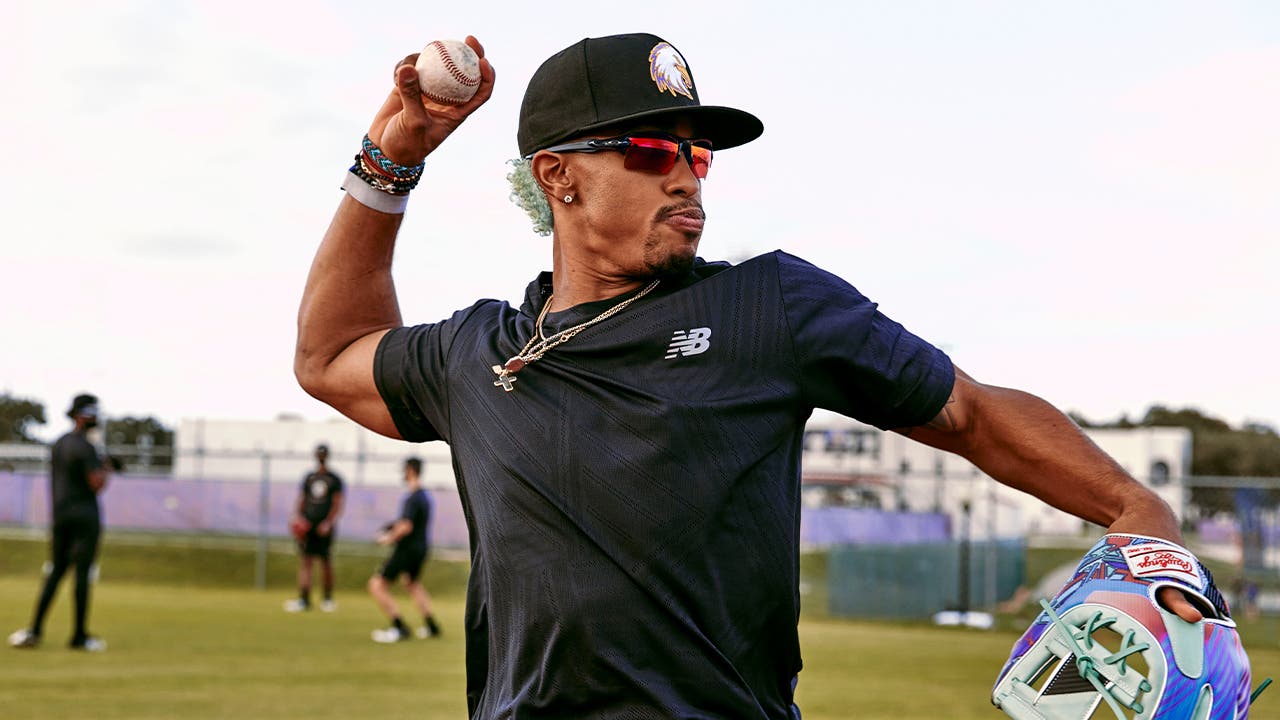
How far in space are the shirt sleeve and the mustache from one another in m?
0.24

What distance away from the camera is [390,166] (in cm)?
338

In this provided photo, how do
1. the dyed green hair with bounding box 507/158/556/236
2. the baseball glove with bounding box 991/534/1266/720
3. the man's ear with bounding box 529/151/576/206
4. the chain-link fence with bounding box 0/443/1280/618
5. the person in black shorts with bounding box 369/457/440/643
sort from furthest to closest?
the chain-link fence with bounding box 0/443/1280/618 < the person in black shorts with bounding box 369/457/440/643 < the dyed green hair with bounding box 507/158/556/236 < the man's ear with bounding box 529/151/576/206 < the baseball glove with bounding box 991/534/1266/720

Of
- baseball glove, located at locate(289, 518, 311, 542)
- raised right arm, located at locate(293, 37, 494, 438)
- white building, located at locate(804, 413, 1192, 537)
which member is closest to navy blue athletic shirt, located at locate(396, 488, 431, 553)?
baseball glove, located at locate(289, 518, 311, 542)

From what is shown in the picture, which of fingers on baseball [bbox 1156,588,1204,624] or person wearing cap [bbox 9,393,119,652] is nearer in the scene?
fingers on baseball [bbox 1156,588,1204,624]

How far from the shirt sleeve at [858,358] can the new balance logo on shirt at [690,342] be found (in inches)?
6.3

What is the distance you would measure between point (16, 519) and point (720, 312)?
35.6 meters

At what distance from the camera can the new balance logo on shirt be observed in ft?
9.32

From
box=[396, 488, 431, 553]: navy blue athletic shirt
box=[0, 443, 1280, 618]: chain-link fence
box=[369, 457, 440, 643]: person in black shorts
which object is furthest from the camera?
box=[0, 443, 1280, 618]: chain-link fence

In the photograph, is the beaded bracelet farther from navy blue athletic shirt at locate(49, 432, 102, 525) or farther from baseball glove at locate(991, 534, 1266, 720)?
navy blue athletic shirt at locate(49, 432, 102, 525)

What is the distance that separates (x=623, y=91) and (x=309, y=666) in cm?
1198

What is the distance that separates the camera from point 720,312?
2.87 metres

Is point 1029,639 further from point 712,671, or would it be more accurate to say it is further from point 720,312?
point 720,312

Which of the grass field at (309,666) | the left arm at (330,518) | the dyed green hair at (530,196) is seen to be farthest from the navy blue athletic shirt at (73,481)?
the dyed green hair at (530,196)

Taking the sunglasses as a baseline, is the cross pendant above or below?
below
